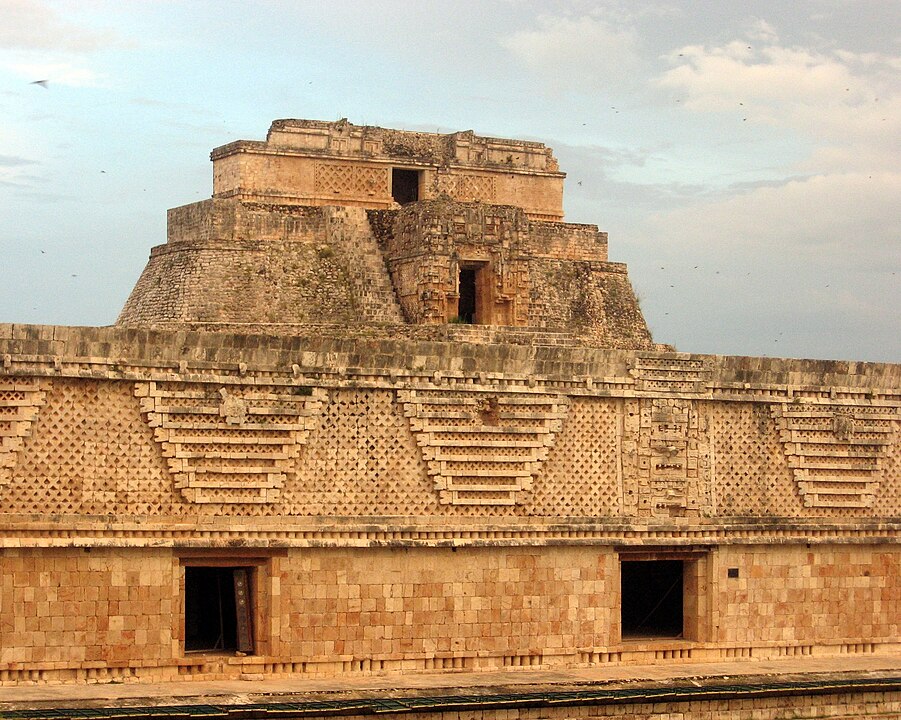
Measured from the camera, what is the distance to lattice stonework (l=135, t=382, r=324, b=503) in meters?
16.1

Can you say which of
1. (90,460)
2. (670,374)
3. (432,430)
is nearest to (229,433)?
(90,460)

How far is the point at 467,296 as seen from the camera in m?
26.5

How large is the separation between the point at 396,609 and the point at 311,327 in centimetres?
736

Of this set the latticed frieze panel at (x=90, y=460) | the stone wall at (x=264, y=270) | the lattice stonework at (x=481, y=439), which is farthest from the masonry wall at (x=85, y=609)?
the stone wall at (x=264, y=270)

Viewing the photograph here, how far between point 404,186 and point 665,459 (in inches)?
439

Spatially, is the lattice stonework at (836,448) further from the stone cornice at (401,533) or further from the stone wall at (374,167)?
the stone wall at (374,167)

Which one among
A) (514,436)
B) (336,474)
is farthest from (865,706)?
(336,474)

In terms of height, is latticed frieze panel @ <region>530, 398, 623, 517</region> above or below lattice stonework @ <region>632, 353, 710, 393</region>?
below

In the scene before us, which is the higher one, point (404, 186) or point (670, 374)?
point (404, 186)

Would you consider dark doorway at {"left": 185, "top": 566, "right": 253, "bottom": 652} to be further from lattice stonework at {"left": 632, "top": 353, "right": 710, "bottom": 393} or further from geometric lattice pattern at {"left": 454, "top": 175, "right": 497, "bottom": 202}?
geometric lattice pattern at {"left": 454, "top": 175, "right": 497, "bottom": 202}

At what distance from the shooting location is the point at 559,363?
18047 millimetres

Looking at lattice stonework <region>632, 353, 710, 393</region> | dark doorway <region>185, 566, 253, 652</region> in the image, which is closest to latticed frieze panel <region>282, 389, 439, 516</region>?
dark doorway <region>185, 566, 253, 652</region>

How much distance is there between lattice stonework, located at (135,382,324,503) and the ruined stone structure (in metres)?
0.02

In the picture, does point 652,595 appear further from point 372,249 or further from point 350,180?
point 350,180
